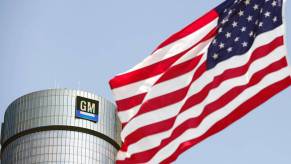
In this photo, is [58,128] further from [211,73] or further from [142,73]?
[211,73]

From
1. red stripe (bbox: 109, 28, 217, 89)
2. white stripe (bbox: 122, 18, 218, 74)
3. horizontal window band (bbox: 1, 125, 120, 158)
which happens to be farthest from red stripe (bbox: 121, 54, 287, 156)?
horizontal window band (bbox: 1, 125, 120, 158)

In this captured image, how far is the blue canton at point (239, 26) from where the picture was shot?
2591 centimetres

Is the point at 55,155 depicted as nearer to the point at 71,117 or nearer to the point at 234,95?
the point at 71,117

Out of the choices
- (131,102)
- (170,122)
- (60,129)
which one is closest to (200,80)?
(170,122)

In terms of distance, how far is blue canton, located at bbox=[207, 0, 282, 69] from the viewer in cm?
2591

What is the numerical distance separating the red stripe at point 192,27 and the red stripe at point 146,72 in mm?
405

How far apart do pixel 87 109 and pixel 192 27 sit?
134m

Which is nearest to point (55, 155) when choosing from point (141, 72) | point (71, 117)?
point (71, 117)

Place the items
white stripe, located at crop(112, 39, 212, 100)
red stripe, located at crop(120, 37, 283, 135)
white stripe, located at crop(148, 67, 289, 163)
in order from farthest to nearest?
white stripe, located at crop(112, 39, 212, 100) → red stripe, located at crop(120, 37, 283, 135) → white stripe, located at crop(148, 67, 289, 163)

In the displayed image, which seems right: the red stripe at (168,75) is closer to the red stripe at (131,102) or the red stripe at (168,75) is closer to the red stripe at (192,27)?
the red stripe at (131,102)

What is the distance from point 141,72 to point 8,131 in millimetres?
134700

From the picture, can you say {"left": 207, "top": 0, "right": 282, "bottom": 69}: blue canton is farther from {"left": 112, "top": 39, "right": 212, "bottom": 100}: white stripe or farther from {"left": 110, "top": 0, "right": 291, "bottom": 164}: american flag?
{"left": 112, "top": 39, "right": 212, "bottom": 100}: white stripe

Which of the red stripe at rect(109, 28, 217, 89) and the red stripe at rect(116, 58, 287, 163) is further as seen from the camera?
the red stripe at rect(109, 28, 217, 89)

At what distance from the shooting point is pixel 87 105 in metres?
160
